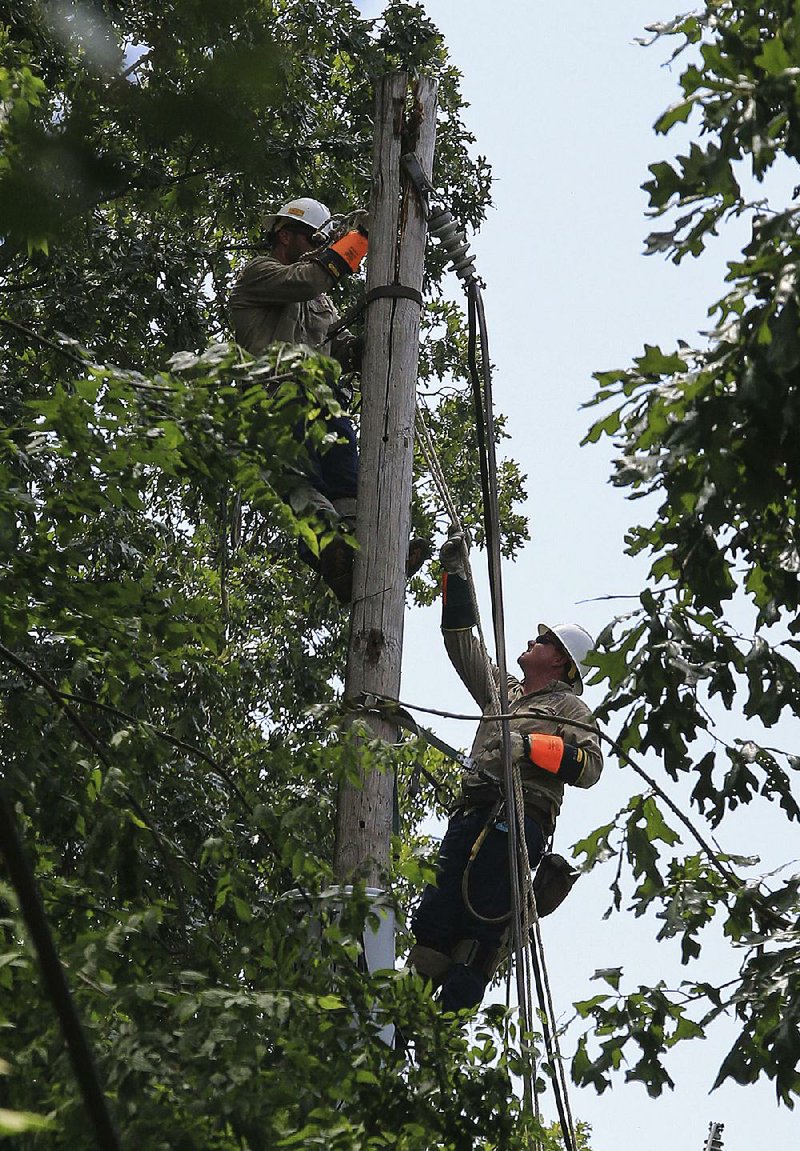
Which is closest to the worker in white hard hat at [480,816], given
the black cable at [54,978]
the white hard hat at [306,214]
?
the white hard hat at [306,214]

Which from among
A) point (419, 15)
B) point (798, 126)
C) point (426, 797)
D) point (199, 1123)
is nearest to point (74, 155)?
point (798, 126)

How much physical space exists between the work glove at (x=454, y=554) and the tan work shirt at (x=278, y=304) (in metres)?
0.79

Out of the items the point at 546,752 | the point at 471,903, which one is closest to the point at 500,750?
the point at 546,752

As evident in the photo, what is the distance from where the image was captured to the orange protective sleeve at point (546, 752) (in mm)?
5457

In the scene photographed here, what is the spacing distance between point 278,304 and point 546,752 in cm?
190

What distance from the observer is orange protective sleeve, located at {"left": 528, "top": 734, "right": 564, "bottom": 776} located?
5.46 m

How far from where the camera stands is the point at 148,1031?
9.69 ft

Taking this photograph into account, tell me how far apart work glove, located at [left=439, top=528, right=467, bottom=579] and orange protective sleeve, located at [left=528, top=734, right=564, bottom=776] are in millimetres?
662

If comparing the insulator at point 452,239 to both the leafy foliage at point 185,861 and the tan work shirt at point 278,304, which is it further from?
the leafy foliage at point 185,861

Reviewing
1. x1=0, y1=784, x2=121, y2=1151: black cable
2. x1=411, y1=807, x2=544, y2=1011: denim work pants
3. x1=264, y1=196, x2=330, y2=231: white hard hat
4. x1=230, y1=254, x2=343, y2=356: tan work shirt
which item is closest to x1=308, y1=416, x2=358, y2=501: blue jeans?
x1=230, y1=254, x2=343, y2=356: tan work shirt

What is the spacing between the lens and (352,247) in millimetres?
5398

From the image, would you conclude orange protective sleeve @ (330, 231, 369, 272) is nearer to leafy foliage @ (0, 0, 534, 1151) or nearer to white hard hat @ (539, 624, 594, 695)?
leafy foliage @ (0, 0, 534, 1151)

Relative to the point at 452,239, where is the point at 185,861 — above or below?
below

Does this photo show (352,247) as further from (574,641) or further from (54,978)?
(54,978)
